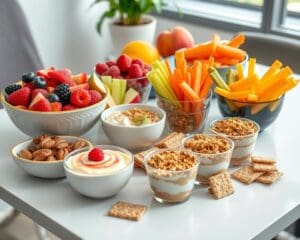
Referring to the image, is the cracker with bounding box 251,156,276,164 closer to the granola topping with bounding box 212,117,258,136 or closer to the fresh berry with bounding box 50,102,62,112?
the granola topping with bounding box 212,117,258,136

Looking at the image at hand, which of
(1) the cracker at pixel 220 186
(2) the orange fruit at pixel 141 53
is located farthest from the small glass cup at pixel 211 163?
(2) the orange fruit at pixel 141 53

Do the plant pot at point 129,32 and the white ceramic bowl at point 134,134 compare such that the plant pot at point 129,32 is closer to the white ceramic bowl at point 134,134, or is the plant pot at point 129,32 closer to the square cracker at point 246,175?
the white ceramic bowl at point 134,134

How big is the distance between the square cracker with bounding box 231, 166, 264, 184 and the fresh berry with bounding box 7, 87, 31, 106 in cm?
50

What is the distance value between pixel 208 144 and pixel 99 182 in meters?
0.25

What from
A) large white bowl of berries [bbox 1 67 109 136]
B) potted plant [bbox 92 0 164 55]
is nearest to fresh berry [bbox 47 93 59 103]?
large white bowl of berries [bbox 1 67 109 136]

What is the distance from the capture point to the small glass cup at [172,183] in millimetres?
1014

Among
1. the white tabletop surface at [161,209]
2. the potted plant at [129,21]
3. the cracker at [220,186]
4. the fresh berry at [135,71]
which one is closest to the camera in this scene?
the white tabletop surface at [161,209]

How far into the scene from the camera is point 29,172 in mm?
1135

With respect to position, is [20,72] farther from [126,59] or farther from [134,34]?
[134,34]

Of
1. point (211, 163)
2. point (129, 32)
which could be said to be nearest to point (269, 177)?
point (211, 163)

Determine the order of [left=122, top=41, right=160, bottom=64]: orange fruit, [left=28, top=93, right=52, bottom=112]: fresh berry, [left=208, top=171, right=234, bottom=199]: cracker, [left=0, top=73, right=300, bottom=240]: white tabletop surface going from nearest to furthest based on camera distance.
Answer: [left=0, top=73, right=300, bottom=240]: white tabletop surface
[left=208, top=171, right=234, bottom=199]: cracker
[left=28, top=93, right=52, bottom=112]: fresh berry
[left=122, top=41, right=160, bottom=64]: orange fruit

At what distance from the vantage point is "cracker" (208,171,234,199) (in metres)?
1.06

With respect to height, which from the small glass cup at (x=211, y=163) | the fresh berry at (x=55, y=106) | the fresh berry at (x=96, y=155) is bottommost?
the small glass cup at (x=211, y=163)

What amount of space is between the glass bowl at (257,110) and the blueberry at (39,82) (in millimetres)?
433
